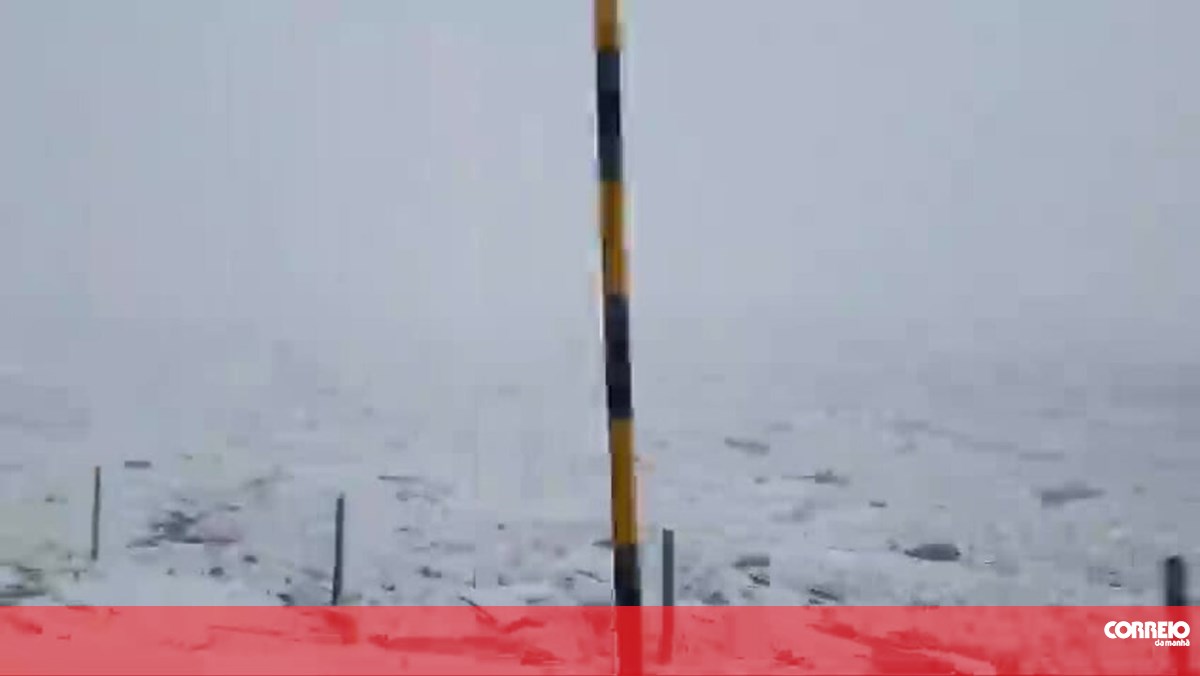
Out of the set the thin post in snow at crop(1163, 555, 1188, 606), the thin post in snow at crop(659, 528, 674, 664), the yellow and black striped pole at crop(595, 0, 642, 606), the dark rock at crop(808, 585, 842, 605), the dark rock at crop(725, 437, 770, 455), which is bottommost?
the dark rock at crop(808, 585, 842, 605)

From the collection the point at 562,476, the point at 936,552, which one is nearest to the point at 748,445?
the point at 562,476

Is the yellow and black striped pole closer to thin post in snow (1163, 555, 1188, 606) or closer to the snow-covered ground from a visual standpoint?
thin post in snow (1163, 555, 1188, 606)

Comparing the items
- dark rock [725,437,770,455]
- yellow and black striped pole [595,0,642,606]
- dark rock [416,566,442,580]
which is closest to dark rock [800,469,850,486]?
dark rock [725,437,770,455]

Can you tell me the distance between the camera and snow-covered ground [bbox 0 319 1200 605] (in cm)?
855

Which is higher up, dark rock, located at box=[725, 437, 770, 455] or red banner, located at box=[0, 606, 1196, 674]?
dark rock, located at box=[725, 437, 770, 455]

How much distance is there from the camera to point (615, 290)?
3039 mm

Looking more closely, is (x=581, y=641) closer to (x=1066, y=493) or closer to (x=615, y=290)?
(x=615, y=290)

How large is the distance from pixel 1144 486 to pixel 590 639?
8.02m

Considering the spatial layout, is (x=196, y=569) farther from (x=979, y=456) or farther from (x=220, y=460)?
(x=979, y=456)

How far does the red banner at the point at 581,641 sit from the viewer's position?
456 cm

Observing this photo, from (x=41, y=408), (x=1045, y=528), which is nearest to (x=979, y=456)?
(x=1045, y=528)

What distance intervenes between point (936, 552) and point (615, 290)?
7.35 meters

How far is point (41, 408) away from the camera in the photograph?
16.4m

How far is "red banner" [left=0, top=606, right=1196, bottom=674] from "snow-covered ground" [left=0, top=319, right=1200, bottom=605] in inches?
23.2
